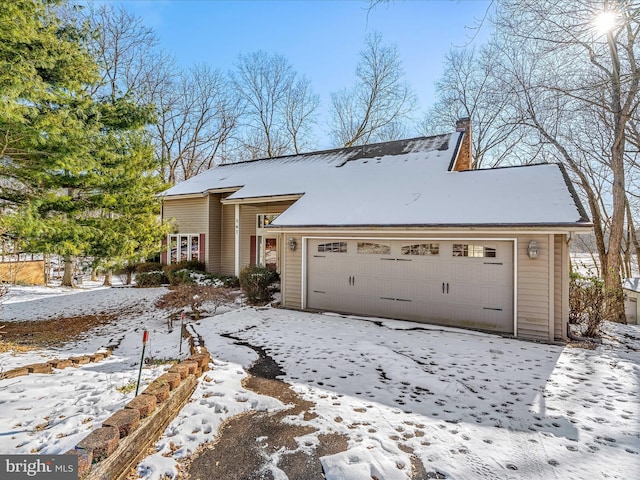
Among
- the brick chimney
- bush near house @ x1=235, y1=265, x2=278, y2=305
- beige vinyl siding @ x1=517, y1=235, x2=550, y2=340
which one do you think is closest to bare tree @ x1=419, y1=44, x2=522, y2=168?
the brick chimney

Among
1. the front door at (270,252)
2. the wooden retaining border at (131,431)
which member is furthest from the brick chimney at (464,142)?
the wooden retaining border at (131,431)

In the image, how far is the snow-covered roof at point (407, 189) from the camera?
7543mm

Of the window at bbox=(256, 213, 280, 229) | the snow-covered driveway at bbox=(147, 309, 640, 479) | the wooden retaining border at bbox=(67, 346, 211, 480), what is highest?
the window at bbox=(256, 213, 280, 229)

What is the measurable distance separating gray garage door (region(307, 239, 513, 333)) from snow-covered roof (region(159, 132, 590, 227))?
2.23 ft

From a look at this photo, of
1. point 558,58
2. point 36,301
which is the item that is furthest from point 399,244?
point 36,301

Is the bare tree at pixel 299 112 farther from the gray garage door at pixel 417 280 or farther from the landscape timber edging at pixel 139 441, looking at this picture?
the landscape timber edging at pixel 139 441

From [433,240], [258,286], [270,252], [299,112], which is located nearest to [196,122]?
→ [299,112]

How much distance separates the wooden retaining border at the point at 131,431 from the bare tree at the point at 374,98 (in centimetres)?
2369

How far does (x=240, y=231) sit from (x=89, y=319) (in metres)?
6.46

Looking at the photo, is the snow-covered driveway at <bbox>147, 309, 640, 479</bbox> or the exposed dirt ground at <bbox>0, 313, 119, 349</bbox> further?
the exposed dirt ground at <bbox>0, 313, 119, 349</bbox>

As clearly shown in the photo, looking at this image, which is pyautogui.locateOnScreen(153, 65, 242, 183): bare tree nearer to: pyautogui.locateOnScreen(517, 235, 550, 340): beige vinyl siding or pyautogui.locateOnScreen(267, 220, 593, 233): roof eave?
pyautogui.locateOnScreen(267, 220, 593, 233): roof eave

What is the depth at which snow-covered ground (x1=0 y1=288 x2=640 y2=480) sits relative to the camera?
3033mm

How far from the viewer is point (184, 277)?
14.3 metres

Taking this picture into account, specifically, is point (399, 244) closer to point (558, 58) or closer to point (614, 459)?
point (614, 459)
